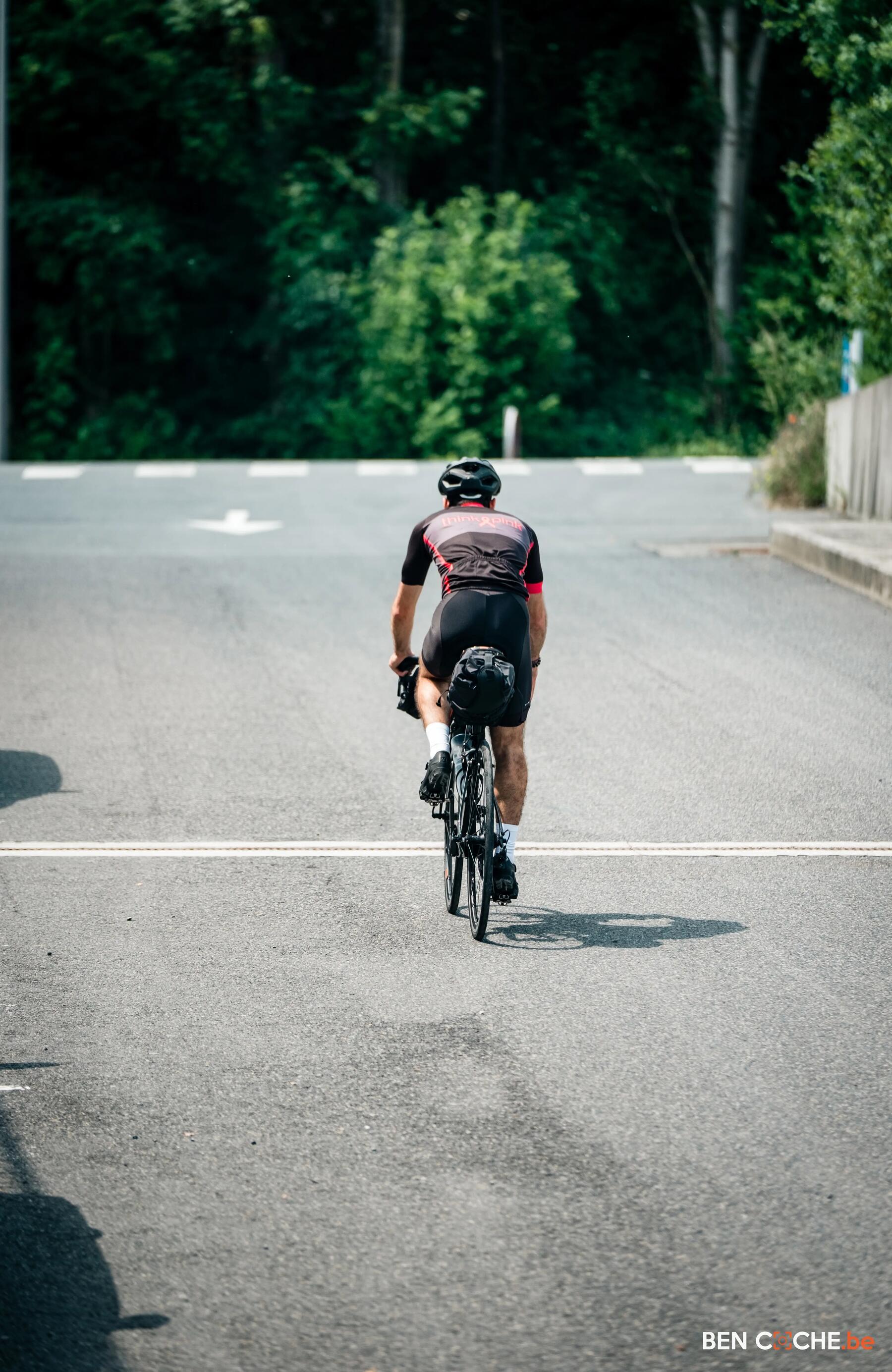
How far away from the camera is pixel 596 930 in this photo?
267 inches

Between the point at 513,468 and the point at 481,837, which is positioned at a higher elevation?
the point at 513,468

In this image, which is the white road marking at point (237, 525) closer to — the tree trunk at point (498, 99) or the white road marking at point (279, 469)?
the white road marking at point (279, 469)

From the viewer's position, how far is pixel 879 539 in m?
16.0

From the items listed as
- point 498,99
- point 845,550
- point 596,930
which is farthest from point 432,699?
point 498,99

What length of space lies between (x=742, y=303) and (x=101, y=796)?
2909cm

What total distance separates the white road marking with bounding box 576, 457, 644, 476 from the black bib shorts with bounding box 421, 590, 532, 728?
1531cm

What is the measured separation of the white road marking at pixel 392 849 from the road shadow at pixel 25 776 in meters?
0.92

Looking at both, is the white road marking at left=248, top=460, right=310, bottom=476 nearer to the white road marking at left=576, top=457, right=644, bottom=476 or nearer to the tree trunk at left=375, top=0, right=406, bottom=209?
the white road marking at left=576, top=457, right=644, bottom=476

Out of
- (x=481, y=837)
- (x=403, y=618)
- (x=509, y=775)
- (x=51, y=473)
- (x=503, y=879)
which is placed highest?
(x=51, y=473)

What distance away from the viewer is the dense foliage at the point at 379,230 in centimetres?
3309

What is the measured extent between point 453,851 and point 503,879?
236 millimetres

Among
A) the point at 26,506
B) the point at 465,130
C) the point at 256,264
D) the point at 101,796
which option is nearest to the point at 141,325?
the point at 256,264

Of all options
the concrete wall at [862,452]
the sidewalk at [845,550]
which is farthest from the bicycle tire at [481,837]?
the concrete wall at [862,452]

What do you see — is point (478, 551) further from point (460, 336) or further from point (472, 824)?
point (460, 336)
